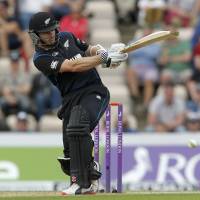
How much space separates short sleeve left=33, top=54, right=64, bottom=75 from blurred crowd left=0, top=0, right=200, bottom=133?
4.99 metres

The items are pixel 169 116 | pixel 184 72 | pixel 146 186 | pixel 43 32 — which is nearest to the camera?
pixel 43 32

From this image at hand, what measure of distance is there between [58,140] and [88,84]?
3590 millimetres

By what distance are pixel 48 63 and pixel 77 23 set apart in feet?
23.2

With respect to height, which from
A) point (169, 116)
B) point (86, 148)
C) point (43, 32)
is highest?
point (43, 32)

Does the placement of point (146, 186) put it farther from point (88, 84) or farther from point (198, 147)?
point (88, 84)

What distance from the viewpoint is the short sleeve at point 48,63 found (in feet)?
29.5

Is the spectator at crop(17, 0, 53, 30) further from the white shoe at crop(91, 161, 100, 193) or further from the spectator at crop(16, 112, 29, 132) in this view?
the white shoe at crop(91, 161, 100, 193)

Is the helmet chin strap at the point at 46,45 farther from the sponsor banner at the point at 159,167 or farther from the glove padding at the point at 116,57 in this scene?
the sponsor banner at the point at 159,167

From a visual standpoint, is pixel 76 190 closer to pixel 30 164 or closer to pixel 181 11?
pixel 30 164

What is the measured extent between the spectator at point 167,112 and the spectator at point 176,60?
90 cm

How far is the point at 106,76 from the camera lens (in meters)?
15.9

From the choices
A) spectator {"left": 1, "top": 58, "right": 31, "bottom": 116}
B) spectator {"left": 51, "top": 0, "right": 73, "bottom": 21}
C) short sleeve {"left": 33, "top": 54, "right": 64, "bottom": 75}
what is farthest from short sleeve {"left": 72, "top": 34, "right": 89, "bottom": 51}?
spectator {"left": 51, "top": 0, "right": 73, "bottom": 21}

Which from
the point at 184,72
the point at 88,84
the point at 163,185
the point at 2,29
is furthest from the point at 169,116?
the point at 88,84

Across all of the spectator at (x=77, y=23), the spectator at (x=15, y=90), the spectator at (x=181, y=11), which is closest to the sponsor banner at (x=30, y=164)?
the spectator at (x=15, y=90)
